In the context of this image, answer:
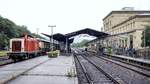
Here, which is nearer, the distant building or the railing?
the railing

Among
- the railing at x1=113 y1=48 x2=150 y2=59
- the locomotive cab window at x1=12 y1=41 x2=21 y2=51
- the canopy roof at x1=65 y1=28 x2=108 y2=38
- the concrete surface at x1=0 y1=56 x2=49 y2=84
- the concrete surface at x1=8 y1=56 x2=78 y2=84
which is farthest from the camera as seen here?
the canopy roof at x1=65 y1=28 x2=108 y2=38

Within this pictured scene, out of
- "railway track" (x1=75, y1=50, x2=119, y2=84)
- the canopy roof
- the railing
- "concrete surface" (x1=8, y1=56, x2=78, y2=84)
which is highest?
the canopy roof

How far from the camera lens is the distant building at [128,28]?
71.9 meters

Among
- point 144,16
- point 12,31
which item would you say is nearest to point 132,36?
point 144,16

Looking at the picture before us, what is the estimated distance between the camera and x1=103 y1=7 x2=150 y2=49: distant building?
7194 centimetres

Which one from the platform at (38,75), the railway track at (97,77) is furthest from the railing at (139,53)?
the platform at (38,75)

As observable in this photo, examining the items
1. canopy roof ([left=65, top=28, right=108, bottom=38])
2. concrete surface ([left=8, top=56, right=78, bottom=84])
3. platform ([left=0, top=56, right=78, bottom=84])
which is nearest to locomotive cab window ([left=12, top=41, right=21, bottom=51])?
platform ([left=0, top=56, right=78, bottom=84])

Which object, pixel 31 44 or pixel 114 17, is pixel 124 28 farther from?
pixel 31 44

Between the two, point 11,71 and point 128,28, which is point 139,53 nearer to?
point 11,71

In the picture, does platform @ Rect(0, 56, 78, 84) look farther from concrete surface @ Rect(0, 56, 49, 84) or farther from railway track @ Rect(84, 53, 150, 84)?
railway track @ Rect(84, 53, 150, 84)

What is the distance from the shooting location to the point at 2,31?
98.8 m

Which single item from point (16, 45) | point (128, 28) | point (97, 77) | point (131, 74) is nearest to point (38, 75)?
point (97, 77)

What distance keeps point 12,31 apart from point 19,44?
62.0m

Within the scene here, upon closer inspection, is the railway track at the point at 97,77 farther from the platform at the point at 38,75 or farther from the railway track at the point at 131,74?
the platform at the point at 38,75
